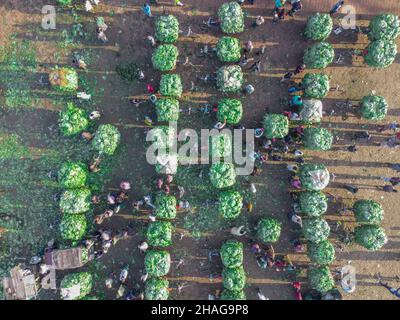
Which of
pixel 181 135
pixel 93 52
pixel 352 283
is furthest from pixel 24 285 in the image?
pixel 352 283

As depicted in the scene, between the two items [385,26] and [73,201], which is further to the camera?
[385,26]

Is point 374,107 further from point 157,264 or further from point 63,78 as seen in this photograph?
point 63,78

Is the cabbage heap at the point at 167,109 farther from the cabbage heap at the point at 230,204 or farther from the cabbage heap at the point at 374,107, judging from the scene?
the cabbage heap at the point at 374,107

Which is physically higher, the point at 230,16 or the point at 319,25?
the point at 230,16

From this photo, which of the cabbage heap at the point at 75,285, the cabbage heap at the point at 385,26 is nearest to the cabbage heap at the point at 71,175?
the cabbage heap at the point at 75,285

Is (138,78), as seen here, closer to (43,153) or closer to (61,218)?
(43,153)

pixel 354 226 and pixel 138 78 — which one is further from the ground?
pixel 138 78

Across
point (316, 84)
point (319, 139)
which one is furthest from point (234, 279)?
point (316, 84)

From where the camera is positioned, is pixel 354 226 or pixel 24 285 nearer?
pixel 24 285
